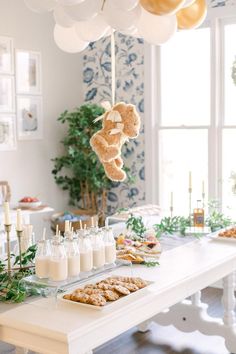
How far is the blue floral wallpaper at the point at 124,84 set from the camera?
537 centimetres

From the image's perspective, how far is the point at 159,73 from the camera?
5.30 meters

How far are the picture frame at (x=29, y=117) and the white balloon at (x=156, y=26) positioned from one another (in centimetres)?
263

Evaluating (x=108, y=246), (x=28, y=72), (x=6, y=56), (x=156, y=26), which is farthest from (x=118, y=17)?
(x=28, y=72)

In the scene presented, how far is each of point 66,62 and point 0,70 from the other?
0.89 m

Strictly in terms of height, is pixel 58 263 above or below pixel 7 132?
below

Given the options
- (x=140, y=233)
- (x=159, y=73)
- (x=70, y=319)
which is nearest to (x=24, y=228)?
(x=140, y=233)

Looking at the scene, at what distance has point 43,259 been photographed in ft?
7.63

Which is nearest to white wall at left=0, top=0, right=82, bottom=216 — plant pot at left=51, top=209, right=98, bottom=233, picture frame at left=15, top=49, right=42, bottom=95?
picture frame at left=15, top=49, right=42, bottom=95

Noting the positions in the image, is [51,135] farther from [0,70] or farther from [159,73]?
[159,73]

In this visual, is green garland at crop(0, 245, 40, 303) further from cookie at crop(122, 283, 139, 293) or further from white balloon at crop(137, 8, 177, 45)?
white balloon at crop(137, 8, 177, 45)

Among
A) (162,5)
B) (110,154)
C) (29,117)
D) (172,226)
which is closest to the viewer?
(162,5)

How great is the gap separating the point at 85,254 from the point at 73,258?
0.09 metres

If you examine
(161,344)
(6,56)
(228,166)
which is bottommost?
(161,344)

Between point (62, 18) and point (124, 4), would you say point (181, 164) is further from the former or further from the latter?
point (124, 4)
